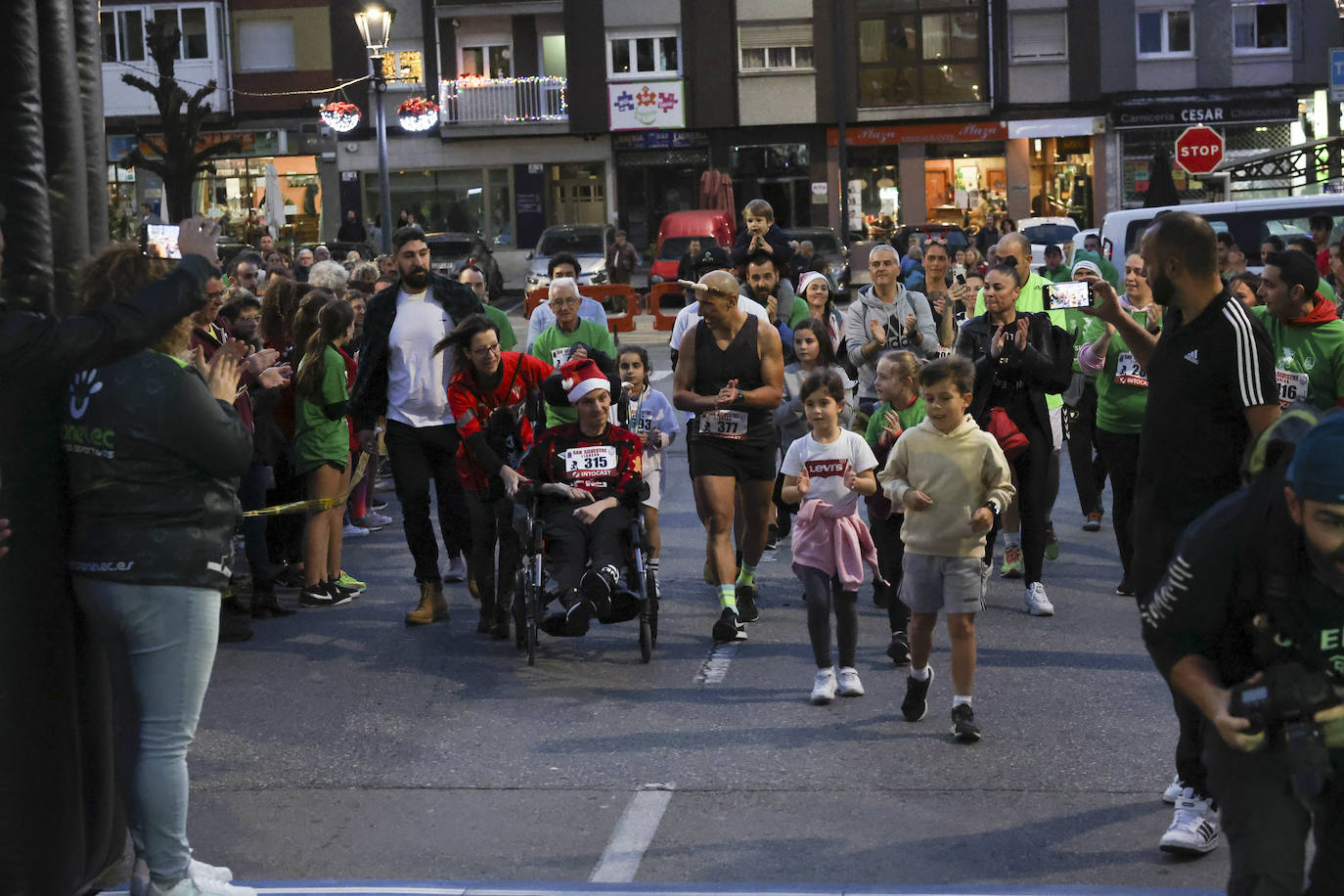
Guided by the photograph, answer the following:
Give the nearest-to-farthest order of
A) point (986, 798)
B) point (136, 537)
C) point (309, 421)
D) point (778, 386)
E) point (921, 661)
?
point (136, 537) < point (986, 798) < point (921, 661) < point (778, 386) < point (309, 421)

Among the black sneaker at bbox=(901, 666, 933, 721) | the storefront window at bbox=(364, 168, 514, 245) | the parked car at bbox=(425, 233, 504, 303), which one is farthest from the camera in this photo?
the storefront window at bbox=(364, 168, 514, 245)

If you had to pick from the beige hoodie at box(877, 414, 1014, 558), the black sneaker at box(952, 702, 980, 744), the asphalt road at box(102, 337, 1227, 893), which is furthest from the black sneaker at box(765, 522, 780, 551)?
the black sneaker at box(952, 702, 980, 744)

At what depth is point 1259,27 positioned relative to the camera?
44969 mm

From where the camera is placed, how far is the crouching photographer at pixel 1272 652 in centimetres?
330

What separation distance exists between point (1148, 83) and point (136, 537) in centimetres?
4385

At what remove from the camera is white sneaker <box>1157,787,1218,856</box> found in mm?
5445

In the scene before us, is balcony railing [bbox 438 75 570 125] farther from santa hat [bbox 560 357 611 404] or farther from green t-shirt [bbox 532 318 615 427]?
santa hat [bbox 560 357 611 404]

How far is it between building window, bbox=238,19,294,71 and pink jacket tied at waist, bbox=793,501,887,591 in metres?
42.6

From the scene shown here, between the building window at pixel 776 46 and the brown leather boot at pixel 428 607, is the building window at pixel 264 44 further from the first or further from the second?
the brown leather boot at pixel 428 607

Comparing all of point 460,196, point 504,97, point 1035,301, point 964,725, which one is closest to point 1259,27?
point 504,97

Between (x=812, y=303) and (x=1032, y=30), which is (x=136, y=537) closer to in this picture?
(x=812, y=303)

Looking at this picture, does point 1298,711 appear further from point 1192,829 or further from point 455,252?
point 455,252

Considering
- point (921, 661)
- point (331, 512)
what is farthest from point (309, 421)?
point (921, 661)

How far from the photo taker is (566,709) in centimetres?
769
